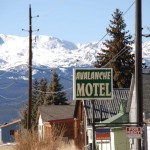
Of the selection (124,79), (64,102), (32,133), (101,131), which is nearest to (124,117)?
(32,133)

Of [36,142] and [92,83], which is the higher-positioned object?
[92,83]

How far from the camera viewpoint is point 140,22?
21984 millimetres

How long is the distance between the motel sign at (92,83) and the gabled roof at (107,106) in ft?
106

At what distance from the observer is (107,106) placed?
55.2m

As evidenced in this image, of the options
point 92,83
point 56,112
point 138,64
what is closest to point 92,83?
point 92,83

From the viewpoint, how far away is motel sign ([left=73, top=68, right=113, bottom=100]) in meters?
21.2

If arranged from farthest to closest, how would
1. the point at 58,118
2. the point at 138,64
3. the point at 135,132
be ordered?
the point at 58,118 → the point at 138,64 → the point at 135,132

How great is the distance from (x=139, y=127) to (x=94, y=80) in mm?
2273

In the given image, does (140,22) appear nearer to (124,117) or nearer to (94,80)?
(94,80)

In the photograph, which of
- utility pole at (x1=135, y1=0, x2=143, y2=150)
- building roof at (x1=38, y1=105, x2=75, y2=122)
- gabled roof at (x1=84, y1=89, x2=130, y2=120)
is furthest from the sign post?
building roof at (x1=38, y1=105, x2=75, y2=122)

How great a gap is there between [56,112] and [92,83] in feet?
156

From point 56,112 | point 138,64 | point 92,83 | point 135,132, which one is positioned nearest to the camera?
point 135,132

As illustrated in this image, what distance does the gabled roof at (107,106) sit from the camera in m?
54.0

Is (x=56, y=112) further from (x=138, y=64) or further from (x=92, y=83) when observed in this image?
(x=92, y=83)
